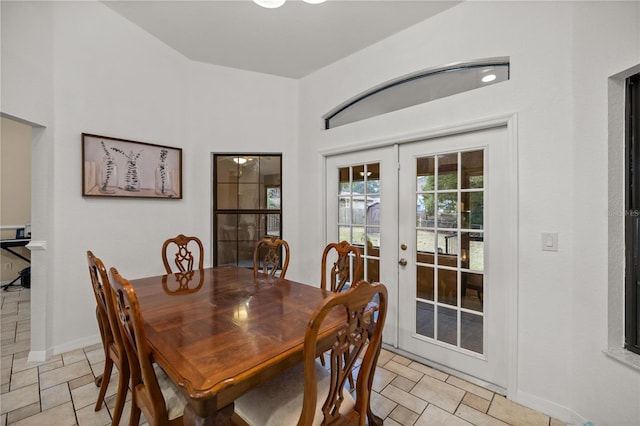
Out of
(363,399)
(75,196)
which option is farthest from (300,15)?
(363,399)

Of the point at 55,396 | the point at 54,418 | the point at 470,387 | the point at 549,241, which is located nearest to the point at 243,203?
the point at 55,396

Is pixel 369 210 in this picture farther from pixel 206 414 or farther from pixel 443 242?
pixel 206 414

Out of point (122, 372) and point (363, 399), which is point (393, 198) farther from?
point (122, 372)

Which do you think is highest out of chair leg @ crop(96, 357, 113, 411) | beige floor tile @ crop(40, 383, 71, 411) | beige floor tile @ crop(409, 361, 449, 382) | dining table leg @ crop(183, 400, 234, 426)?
dining table leg @ crop(183, 400, 234, 426)

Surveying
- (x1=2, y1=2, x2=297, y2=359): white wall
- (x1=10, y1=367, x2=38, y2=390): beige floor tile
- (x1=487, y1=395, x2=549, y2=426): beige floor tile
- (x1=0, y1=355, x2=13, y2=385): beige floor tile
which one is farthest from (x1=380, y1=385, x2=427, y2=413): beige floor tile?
(x1=0, y1=355, x2=13, y2=385): beige floor tile

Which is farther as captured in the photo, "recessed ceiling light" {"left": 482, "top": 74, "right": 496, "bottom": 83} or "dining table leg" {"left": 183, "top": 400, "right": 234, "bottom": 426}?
"recessed ceiling light" {"left": 482, "top": 74, "right": 496, "bottom": 83}

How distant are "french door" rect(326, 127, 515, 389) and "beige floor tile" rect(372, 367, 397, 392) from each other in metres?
0.40

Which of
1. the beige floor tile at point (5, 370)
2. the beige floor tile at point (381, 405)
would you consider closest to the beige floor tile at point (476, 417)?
A: the beige floor tile at point (381, 405)

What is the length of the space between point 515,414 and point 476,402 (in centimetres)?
23

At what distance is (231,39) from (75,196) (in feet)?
7.34

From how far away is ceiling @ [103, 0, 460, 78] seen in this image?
2.52 m

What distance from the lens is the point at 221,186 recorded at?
3.79m

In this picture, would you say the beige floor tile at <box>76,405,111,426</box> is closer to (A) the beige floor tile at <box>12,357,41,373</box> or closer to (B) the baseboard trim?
(A) the beige floor tile at <box>12,357,41,373</box>

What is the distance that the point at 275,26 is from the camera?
2.82 m
